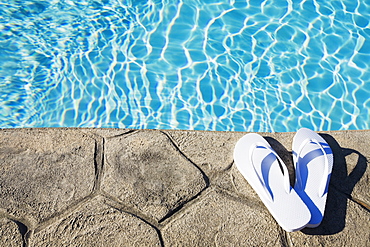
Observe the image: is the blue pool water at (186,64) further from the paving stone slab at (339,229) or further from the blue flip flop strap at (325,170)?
the paving stone slab at (339,229)

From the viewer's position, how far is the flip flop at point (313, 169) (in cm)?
229

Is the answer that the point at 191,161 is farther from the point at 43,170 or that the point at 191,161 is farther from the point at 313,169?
the point at 43,170

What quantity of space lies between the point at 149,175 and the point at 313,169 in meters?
1.09

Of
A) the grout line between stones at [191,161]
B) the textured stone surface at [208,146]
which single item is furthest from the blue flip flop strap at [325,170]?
the grout line between stones at [191,161]

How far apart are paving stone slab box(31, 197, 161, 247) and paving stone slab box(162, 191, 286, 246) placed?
148 mm

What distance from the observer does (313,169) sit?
2.50m

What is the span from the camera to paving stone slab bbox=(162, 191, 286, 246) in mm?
2166

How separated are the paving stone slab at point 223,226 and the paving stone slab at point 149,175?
0.35 feet

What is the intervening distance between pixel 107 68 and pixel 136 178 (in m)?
1.68

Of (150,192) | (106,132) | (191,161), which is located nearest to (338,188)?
(191,161)

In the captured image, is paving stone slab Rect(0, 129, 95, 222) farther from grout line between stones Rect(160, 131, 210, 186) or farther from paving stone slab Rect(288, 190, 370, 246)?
paving stone slab Rect(288, 190, 370, 246)

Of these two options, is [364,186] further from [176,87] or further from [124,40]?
[124,40]

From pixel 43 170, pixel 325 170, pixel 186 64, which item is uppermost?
pixel 325 170

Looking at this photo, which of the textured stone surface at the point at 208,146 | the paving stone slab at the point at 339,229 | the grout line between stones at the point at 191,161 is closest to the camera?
the paving stone slab at the point at 339,229
